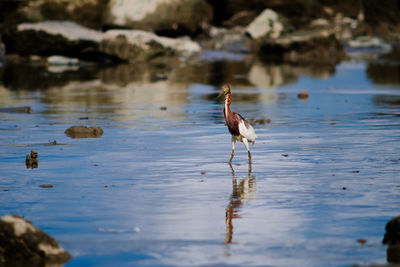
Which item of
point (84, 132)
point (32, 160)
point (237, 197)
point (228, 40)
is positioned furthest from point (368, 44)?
point (237, 197)

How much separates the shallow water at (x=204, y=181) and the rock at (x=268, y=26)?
37261 millimetres

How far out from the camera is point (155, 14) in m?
54.6

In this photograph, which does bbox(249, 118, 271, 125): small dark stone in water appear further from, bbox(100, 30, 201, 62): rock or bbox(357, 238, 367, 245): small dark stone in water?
bbox(100, 30, 201, 62): rock

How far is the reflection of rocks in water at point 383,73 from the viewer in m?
32.2

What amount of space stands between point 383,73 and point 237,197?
2755 centimetres

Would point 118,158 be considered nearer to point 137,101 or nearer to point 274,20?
point 137,101

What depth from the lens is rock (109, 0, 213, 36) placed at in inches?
2131

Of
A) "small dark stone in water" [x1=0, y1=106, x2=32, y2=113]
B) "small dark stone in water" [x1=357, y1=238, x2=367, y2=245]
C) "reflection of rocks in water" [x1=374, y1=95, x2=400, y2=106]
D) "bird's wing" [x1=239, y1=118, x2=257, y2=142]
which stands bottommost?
"small dark stone in water" [x1=357, y1=238, x2=367, y2=245]

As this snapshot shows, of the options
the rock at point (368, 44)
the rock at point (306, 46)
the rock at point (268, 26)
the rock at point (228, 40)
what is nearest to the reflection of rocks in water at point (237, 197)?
the rock at point (306, 46)

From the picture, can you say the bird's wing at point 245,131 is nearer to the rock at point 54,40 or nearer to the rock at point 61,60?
the rock at point 54,40

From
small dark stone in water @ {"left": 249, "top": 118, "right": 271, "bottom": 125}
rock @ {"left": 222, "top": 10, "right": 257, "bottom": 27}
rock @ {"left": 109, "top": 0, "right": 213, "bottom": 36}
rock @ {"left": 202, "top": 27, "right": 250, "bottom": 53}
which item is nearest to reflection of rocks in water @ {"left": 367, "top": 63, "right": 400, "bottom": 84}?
small dark stone in water @ {"left": 249, "top": 118, "right": 271, "bottom": 125}

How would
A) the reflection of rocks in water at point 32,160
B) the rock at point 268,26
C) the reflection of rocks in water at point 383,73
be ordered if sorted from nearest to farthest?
the reflection of rocks in water at point 32,160 < the reflection of rocks in water at point 383,73 < the rock at point 268,26

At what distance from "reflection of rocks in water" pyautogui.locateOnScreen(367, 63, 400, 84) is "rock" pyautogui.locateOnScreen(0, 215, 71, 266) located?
25111mm

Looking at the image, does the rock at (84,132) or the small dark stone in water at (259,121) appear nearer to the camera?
the rock at (84,132)
